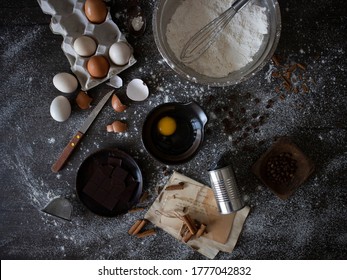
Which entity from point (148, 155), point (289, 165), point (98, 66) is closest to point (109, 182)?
point (148, 155)

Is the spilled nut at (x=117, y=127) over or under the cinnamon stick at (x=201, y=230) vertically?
over

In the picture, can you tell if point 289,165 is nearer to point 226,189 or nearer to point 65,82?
point 226,189

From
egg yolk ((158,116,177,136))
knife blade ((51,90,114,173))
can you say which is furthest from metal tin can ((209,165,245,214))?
knife blade ((51,90,114,173))

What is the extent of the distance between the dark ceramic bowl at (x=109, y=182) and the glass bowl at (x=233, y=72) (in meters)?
0.38

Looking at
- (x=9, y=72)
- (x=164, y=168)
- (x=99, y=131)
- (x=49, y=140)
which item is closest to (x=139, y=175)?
(x=164, y=168)

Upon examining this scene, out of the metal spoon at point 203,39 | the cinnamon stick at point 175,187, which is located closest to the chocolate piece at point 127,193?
the cinnamon stick at point 175,187

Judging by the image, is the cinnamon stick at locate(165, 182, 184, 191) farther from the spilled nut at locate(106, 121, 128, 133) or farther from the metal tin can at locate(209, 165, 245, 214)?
the spilled nut at locate(106, 121, 128, 133)

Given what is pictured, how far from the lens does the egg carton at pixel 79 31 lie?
1.28 meters

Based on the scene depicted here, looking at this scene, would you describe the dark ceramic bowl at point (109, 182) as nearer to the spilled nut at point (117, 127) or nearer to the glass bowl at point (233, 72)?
the spilled nut at point (117, 127)

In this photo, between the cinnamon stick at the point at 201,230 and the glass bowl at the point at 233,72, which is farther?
the cinnamon stick at the point at 201,230

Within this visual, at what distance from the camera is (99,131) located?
1366mm

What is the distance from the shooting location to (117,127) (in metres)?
1.33

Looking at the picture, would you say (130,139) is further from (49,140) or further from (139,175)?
(49,140)

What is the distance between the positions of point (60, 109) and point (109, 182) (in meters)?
0.31
